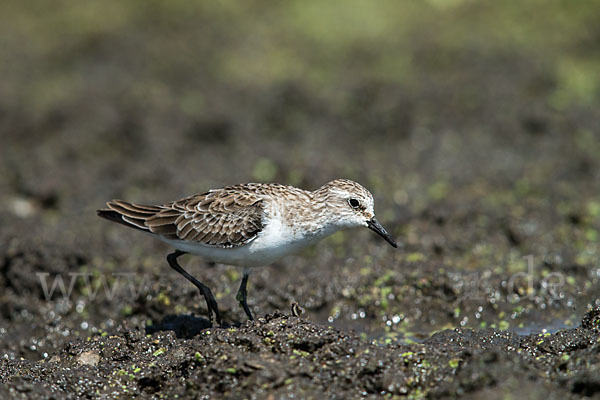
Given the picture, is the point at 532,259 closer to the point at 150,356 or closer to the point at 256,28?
the point at 150,356

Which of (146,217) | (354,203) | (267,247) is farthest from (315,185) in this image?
(267,247)

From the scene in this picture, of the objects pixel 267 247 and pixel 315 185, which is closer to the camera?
pixel 267 247

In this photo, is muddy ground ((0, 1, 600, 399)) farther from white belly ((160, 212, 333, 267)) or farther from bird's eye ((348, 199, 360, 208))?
bird's eye ((348, 199, 360, 208))

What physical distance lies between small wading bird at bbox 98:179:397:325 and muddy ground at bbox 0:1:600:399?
688mm

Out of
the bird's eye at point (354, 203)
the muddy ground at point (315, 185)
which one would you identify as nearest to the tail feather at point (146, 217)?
the muddy ground at point (315, 185)

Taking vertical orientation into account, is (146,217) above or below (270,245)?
above

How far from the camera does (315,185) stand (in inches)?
445

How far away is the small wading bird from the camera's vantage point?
25.3 ft

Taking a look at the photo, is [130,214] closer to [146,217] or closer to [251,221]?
[146,217]

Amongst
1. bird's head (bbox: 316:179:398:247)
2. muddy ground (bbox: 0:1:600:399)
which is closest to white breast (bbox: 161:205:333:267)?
bird's head (bbox: 316:179:398:247)

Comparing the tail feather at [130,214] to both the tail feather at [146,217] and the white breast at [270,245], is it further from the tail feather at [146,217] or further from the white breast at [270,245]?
the white breast at [270,245]

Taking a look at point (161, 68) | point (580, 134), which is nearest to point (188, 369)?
point (580, 134)

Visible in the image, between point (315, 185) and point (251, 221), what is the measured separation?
3.68 meters

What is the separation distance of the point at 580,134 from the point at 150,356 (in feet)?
28.0
